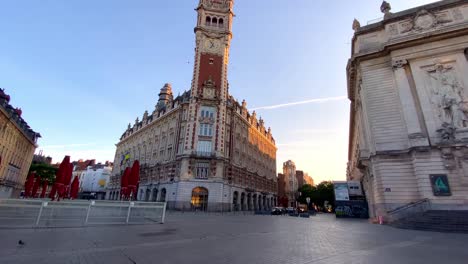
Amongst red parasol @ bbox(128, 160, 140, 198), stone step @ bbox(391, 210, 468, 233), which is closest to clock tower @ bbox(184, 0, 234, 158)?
red parasol @ bbox(128, 160, 140, 198)

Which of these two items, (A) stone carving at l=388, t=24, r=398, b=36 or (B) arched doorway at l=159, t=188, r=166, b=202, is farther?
(B) arched doorway at l=159, t=188, r=166, b=202

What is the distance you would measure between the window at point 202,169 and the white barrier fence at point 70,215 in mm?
24493

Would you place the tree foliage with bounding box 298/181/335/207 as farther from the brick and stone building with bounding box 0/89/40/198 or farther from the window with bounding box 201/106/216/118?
the brick and stone building with bounding box 0/89/40/198

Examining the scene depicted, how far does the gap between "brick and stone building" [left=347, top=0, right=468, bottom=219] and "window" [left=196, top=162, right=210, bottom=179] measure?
25.4 meters

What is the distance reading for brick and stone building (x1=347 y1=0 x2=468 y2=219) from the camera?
20.4m

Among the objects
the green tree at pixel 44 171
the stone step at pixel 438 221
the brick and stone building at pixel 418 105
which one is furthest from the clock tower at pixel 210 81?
the green tree at pixel 44 171

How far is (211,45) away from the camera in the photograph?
49844 mm

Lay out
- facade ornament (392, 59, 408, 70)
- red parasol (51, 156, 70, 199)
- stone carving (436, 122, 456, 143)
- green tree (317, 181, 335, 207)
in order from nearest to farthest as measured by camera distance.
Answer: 1. red parasol (51, 156, 70, 199)
2. stone carving (436, 122, 456, 143)
3. facade ornament (392, 59, 408, 70)
4. green tree (317, 181, 335, 207)

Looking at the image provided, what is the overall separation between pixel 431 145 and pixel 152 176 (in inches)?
1903

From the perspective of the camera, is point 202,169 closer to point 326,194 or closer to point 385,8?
point 385,8

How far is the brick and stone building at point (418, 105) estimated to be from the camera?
803 inches

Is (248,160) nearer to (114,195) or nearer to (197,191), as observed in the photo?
(197,191)

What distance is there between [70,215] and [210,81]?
36.4 m

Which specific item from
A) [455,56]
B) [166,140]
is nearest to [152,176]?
[166,140]
